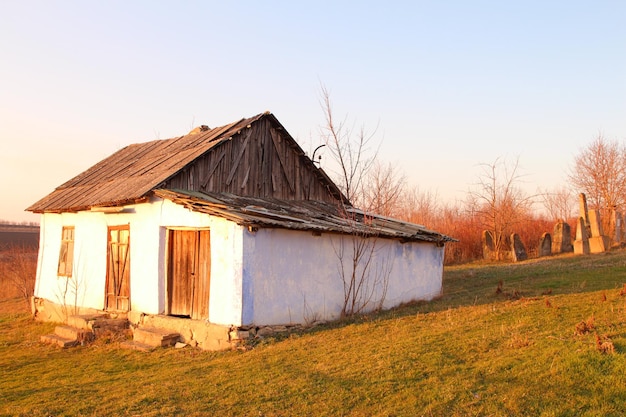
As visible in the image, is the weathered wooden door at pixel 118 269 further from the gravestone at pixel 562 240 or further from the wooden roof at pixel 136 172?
the gravestone at pixel 562 240

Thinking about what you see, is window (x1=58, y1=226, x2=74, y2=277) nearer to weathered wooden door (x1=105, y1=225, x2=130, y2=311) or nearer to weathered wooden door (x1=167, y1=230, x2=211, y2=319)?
weathered wooden door (x1=105, y1=225, x2=130, y2=311)

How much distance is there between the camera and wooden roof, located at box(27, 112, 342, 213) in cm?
1280

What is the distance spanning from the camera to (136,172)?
48.9ft

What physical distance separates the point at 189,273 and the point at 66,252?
19.2 feet

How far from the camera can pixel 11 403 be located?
25.2ft

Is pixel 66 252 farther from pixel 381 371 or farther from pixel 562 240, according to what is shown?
pixel 562 240

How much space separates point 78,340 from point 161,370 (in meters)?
3.99

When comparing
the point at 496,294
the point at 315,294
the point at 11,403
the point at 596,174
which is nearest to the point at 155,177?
the point at 315,294

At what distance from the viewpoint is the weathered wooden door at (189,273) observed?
36.5 feet

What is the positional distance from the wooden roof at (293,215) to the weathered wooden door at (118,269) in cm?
211

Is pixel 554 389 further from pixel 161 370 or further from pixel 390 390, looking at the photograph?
pixel 161 370

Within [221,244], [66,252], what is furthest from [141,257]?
[66,252]

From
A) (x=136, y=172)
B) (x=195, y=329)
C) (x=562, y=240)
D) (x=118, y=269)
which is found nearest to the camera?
(x=195, y=329)

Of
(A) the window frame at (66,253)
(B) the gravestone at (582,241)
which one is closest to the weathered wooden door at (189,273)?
(A) the window frame at (66,253)
